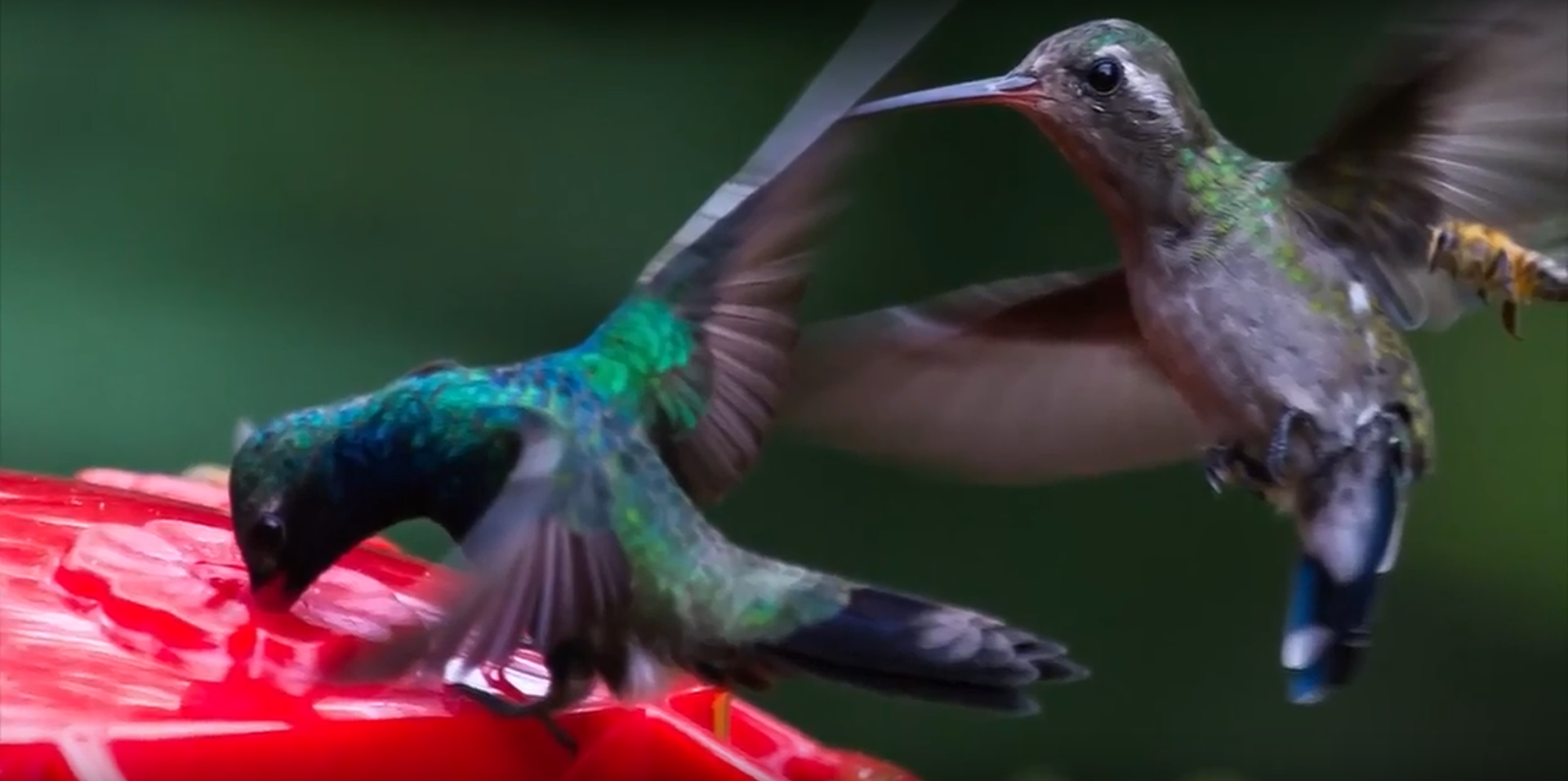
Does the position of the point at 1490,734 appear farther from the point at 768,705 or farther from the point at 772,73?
the point at 772,73

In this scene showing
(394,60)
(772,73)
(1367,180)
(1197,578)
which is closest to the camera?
(1367,180)

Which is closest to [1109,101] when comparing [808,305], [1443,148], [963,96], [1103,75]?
[1103,75]

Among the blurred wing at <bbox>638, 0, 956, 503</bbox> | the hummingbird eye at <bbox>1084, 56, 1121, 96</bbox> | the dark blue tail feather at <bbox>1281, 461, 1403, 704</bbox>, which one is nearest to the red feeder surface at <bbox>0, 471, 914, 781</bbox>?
the blurred wing at <bbox>638, 0, 956, 503</bbox>

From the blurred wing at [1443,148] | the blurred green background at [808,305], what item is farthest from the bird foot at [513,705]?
the blurred green background at [808,305]

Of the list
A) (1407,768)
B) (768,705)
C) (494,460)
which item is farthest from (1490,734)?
(494,460)

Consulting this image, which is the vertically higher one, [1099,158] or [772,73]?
[772,73]

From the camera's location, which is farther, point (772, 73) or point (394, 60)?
point (772, 73)

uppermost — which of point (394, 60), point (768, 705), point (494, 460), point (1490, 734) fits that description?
point (394, 60)

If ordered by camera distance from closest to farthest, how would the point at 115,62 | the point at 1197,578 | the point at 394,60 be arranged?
the point at 115,62, the point at 394,60, the point at 1197,578
